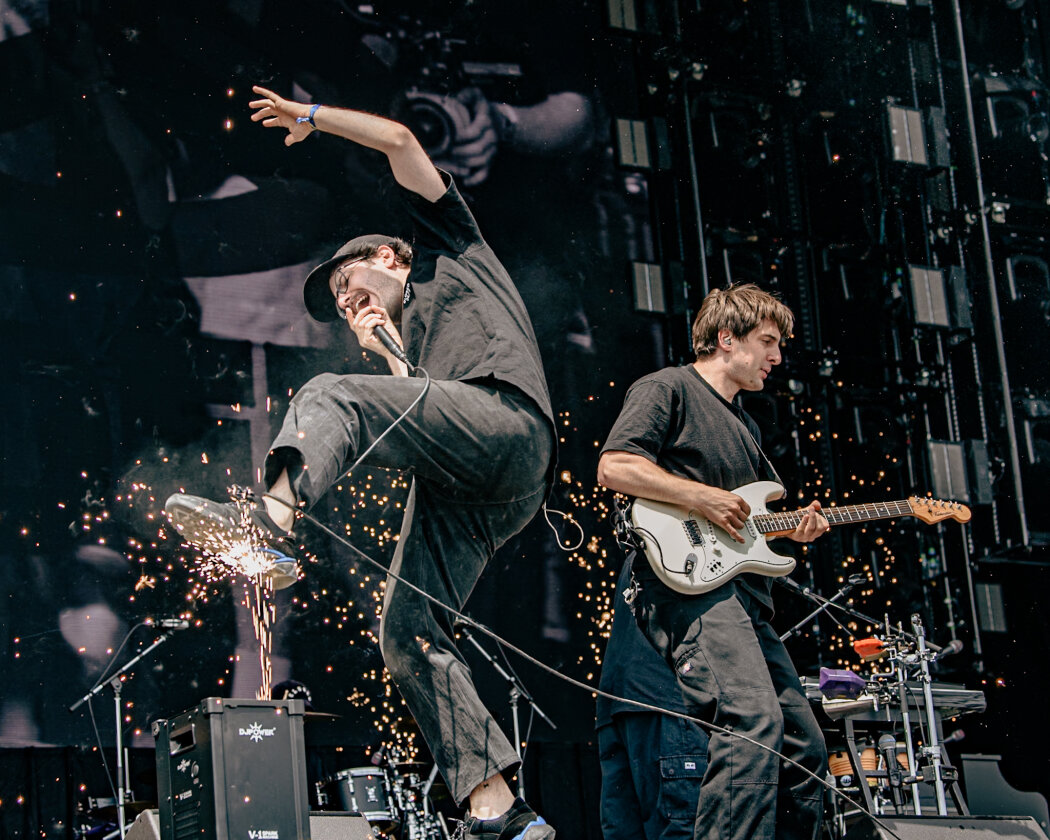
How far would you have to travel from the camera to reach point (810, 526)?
403 centimetres

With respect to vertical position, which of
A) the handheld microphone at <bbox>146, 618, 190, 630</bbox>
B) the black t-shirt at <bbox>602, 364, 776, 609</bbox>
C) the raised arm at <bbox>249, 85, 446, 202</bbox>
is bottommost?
the handheld microphone at <bbox>146, 618, 190, 630</bbox>

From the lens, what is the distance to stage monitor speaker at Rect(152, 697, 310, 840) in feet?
9.66

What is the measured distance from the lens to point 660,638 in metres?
3.52

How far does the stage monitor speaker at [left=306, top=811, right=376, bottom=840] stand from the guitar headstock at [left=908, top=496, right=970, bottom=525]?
2423 mm

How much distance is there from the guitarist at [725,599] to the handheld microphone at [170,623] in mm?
2949

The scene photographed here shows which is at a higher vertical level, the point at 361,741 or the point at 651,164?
the point at 651,164

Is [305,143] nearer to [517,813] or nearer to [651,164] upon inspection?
[651,164]

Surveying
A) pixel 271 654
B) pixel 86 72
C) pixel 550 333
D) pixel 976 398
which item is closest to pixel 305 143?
pixel 86 72

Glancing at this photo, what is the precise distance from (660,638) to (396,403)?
114cm

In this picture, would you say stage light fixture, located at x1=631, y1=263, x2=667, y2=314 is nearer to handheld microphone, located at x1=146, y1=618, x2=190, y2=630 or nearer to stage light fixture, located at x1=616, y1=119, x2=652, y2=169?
stage light fixture, located at x1=616, y1=119, x2=652, y2=169

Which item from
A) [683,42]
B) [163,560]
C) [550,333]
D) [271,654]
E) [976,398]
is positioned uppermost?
[683,42]

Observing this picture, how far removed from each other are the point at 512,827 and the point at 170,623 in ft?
11.5

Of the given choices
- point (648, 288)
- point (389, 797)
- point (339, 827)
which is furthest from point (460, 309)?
point (648, 288)

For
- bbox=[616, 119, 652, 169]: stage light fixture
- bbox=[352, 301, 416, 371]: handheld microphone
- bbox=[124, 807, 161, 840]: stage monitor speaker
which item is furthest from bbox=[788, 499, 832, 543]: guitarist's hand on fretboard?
bbox=[616, 119, 652, 169]: stage light fixture
